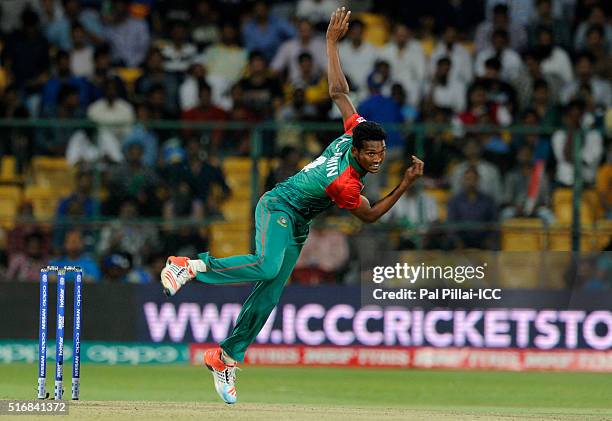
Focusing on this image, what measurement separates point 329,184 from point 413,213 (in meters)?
5.01

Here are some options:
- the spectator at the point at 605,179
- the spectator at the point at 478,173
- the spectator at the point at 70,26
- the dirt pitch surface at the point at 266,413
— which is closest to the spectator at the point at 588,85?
the spectator at the point at 605,179

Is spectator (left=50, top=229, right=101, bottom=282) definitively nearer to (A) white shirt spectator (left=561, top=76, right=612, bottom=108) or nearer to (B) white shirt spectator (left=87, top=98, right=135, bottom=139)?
(B) white shirt spectator (left=87, top=98, right=135, bottom=139)

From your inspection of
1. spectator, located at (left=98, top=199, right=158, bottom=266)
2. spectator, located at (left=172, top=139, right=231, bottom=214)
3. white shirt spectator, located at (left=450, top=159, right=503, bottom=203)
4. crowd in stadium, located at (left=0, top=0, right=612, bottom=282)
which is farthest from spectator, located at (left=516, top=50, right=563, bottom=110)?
spectator, located at (left=98, top=199, right=158, bottom=266)

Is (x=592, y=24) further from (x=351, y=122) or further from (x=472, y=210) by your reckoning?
(x=351, y=122)

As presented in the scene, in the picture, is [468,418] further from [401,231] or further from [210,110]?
[210,110]

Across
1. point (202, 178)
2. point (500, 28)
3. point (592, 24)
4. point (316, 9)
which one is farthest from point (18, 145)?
point (592, 24)

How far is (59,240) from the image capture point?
1496 centimetres

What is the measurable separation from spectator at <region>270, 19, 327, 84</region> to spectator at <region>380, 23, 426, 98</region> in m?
0.80

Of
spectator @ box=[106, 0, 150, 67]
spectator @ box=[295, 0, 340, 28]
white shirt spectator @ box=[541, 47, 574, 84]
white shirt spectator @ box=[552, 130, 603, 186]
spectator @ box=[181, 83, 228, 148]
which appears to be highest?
spectator @ box=[295, 0, 340, 28]

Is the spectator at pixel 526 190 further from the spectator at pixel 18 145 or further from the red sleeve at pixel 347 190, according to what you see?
the red sleeve at pixel 347 190

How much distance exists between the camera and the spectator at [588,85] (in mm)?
17470

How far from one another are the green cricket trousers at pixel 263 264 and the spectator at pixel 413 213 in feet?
14.6

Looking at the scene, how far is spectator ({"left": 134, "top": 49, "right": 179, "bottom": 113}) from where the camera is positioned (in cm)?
1741

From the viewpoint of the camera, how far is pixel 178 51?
18.3 metres
